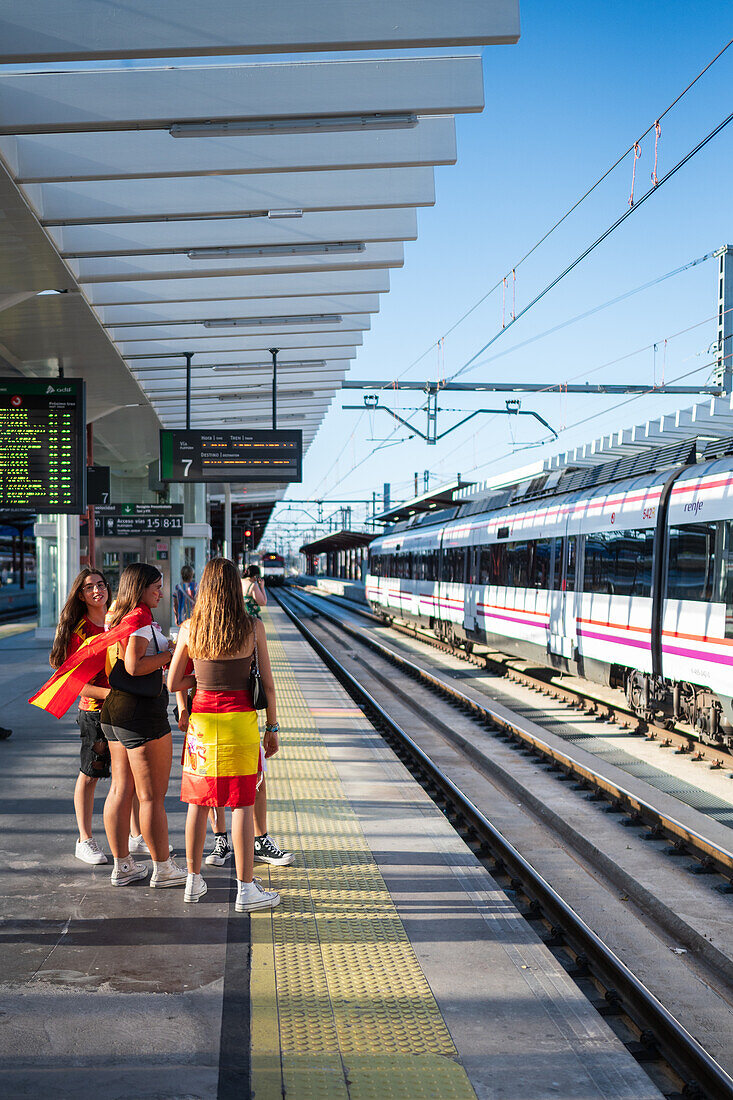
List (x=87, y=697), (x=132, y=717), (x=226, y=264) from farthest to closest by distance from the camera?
(x=226, y=264), (x=87, y=697), (x=132, y=717)

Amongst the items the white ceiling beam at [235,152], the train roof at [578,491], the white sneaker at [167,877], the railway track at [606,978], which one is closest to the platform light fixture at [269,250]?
the white ceiling beam at [235,152]

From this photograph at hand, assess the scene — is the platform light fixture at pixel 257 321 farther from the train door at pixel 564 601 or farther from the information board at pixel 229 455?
the train door at pixel 564 601

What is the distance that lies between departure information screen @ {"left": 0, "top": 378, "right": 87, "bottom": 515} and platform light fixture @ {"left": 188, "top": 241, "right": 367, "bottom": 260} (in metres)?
2.22

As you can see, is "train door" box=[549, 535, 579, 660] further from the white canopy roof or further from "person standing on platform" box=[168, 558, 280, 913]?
"person standing on platform" box=[168, 558, 280, 913]

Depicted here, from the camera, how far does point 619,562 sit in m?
11.9

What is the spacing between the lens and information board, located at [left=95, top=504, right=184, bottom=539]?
19938 mm

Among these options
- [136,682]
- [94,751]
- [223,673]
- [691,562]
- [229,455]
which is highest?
[229,455]

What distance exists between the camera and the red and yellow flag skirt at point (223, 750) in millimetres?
4727

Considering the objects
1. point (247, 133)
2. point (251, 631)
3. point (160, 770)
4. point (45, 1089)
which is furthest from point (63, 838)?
point (247, 133)

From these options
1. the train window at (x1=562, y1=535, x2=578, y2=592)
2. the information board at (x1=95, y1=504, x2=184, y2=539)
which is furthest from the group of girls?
the information board at (x1=95, y1=504, x2=184, y2=539)

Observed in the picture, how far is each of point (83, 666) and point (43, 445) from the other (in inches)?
239

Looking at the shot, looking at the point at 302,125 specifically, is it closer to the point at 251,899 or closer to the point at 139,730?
the point at 139,730

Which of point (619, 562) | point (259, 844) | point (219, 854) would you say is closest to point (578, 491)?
point (619, 562)

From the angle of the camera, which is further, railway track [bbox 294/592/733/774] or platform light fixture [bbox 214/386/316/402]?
platform light fixture [bbox 214/386/316/402]
